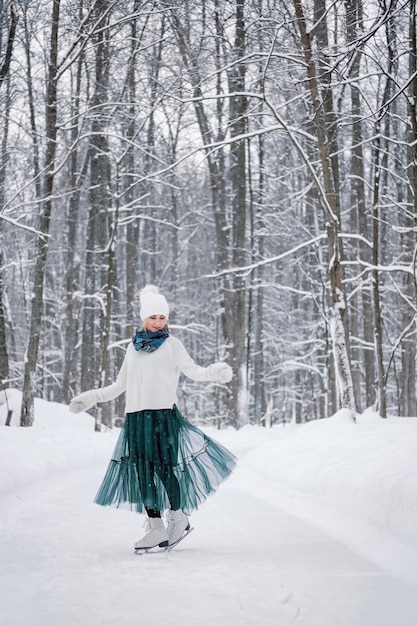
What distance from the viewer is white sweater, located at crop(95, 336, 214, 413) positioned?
5.33m

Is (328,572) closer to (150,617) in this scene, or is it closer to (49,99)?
(150,617)

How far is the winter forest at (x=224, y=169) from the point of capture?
11172 millimetres

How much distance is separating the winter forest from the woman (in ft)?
8.78

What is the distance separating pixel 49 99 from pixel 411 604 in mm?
12872

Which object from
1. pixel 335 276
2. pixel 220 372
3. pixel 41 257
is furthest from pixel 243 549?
pixel 41 257

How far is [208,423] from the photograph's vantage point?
43.2m

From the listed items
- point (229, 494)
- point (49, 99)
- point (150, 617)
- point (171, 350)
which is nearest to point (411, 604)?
point (150, 617)

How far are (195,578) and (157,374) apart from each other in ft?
5.80

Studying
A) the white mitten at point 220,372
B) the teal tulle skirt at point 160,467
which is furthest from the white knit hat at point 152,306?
the teal tulle skirt at point 160,467

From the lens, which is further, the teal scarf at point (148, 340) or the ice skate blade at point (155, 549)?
the teal scarf at point (148, 340)

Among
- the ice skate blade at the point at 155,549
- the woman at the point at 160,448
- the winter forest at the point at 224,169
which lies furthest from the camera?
the winter forest at the point at 224,169

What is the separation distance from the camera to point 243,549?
15.8ft

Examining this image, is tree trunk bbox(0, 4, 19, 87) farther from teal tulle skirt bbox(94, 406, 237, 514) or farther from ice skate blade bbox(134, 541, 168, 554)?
ice skate blade bbox(134, 541, 168, 554)

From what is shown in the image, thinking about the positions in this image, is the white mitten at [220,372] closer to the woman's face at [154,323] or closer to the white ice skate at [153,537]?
the woman's face at [154,323]
